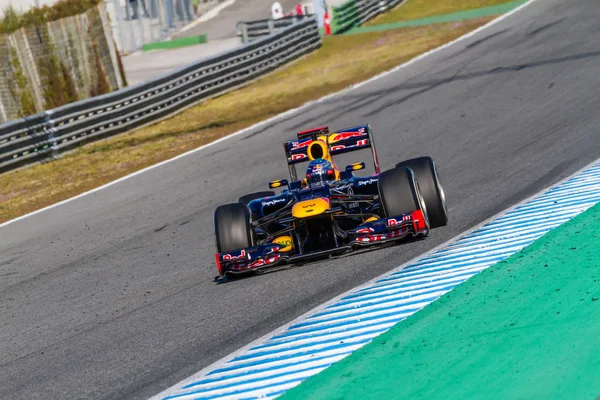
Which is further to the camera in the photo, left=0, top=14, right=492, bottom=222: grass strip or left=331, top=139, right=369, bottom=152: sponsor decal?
left=0, top=14, right=492, bottom=222: grass strip

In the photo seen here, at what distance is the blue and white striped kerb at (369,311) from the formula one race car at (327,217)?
0.56 m

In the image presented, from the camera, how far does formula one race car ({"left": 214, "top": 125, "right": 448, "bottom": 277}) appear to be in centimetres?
887

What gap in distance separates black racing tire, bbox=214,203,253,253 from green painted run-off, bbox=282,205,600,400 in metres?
2.74

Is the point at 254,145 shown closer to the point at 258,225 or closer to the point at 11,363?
the point at 258,225

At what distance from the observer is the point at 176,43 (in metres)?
43.7

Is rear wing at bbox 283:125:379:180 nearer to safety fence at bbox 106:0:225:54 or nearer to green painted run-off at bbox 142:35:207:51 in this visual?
safety fence at bbox 106:0:225:54

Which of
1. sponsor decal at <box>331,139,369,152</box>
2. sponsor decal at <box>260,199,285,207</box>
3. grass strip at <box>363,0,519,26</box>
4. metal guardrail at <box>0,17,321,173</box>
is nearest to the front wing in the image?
sponsor decal at <box>260,199,285,207</box>

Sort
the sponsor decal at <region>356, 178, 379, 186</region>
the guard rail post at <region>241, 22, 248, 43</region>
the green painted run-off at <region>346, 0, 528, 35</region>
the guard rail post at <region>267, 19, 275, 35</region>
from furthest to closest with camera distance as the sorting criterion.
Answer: the guard rail post at <region>241, 22, 248, 43</region> < the guard rail post at <region>267, 19, 275, 35</region> < the green painted run-off at <region>346, 0, 528, 35</region> < the sponsor decal at <region>356, 178, 379, 186</region>

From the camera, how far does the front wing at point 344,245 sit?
8.85 metres

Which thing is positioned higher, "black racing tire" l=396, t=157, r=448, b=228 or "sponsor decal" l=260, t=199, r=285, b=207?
"sponsor decal" l=260, t=199, r=285, b=207

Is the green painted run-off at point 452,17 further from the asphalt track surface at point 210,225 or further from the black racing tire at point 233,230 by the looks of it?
the black racing tire at point 233,230

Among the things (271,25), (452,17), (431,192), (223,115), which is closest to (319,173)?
(431,192)

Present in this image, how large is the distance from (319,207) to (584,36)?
15749 millimetres

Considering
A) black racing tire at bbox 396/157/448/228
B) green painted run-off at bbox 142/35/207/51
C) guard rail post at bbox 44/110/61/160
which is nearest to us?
black racing tire at bbox 396/157/448/228
